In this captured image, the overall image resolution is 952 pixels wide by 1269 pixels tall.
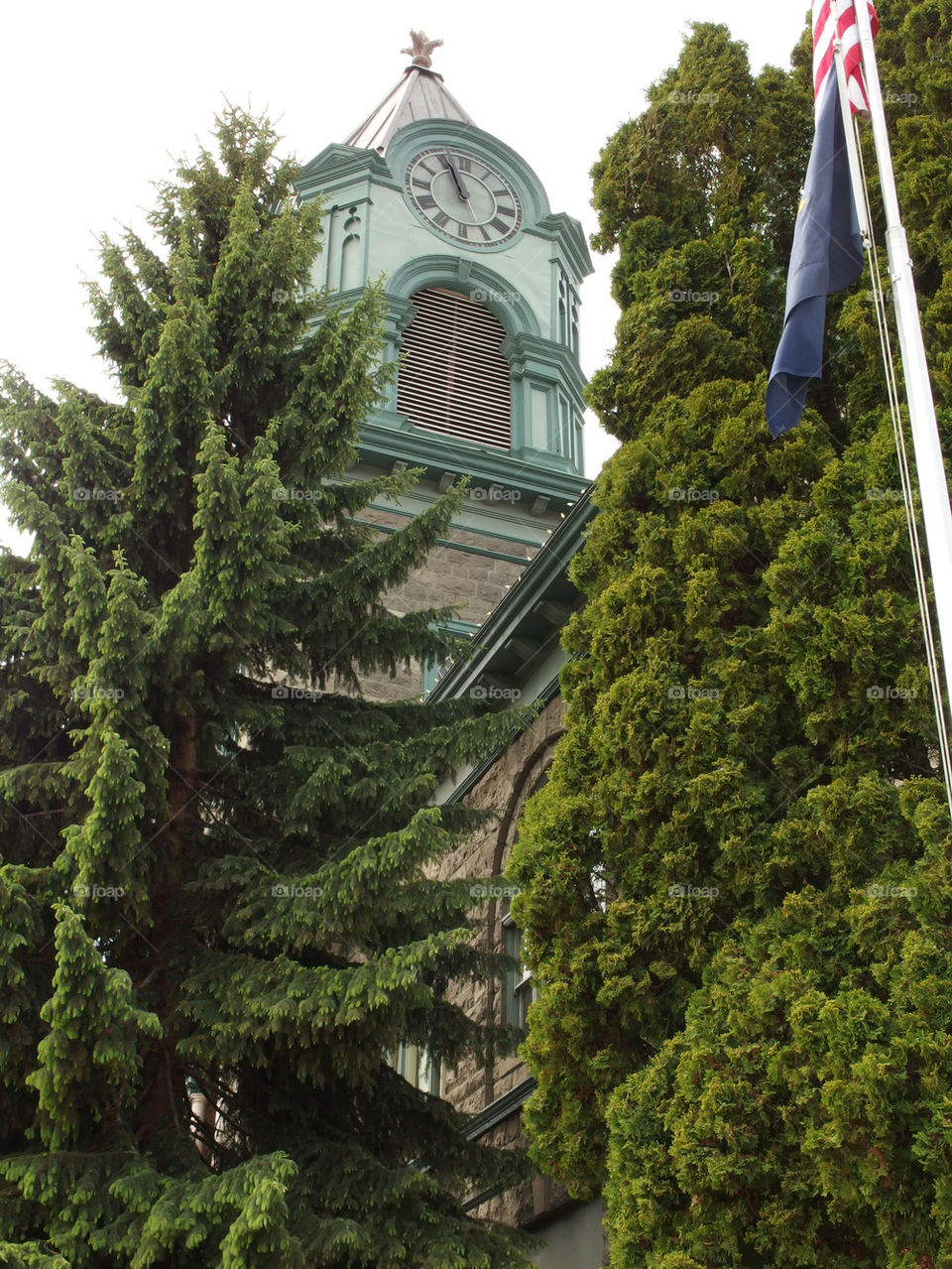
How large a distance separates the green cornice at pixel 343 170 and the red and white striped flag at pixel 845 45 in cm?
2033

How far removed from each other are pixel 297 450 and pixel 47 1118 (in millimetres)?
5342

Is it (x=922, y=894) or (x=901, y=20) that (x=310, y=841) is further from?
(x=901, y=20)

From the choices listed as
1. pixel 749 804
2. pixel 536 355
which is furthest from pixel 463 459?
pixel 749 804

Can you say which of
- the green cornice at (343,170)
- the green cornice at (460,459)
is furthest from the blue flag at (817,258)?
the green cornice at (343,170)

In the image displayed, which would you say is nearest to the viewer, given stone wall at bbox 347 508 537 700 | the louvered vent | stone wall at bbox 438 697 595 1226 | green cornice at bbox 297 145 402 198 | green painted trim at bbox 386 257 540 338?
stone wall at bbox 438 697 595 1226

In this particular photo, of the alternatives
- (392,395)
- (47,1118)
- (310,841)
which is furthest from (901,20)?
(392,395)

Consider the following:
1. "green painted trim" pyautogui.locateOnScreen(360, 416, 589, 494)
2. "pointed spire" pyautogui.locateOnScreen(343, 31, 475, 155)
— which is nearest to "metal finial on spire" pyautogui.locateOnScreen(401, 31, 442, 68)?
"pointed spire" pyautogui.locateOnScreen(343, 31, 475, 155)

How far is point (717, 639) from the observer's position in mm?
8484

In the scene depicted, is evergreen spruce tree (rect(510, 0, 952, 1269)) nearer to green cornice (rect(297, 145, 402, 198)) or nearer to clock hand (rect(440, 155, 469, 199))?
green cornice (rect(297, 145, 402, 198))

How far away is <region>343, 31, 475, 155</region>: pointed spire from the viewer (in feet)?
99.5

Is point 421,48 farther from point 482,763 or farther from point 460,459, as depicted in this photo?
point 482,763

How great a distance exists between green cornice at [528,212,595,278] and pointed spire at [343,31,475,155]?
314cm

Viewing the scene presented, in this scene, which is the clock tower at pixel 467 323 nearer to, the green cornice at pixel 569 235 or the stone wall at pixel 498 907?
the green cornice at pixel 569 235

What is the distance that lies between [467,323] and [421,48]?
434 inches
